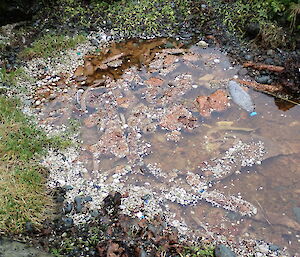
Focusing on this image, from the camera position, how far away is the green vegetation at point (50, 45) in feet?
26.1

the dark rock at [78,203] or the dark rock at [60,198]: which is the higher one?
the dark rock at [60,198]

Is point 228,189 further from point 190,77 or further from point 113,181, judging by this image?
point 190,77

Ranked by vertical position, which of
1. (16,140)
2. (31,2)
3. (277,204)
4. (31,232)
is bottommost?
(277,204)

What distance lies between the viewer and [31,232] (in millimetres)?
4902

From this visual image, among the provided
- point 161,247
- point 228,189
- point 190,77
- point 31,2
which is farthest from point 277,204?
point 31,2

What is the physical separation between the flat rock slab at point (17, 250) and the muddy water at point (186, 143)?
132 cm

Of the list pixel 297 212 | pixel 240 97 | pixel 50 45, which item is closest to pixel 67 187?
pixel 297 212

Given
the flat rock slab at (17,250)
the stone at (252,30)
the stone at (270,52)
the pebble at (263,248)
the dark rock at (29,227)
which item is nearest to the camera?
the flat rock slab at (17,250)

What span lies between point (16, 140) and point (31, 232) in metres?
1.71

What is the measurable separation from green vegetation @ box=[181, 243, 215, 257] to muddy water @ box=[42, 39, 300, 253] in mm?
243

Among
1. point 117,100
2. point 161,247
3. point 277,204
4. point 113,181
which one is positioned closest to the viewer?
point 161,247

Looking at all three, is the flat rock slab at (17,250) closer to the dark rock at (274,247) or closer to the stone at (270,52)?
the dark rock at (274,247)

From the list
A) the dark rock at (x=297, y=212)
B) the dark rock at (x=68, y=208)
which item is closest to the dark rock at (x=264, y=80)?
the dark rock at (x=297, y=212)

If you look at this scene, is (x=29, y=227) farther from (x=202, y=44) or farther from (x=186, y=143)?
(x=202, y=44)
